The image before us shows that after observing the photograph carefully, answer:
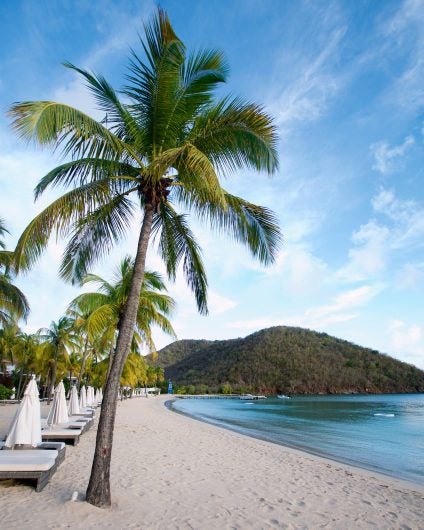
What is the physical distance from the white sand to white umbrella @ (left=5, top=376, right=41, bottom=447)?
0.71 meters

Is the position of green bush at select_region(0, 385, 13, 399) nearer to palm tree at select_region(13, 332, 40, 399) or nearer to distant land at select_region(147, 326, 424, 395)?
palm tree at select_region(13, 332, 40, 399)

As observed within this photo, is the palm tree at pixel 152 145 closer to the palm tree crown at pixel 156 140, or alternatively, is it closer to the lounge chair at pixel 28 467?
the palm tree crown at pixel 156 140

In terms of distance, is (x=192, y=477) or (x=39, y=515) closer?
(x=39, y=515)

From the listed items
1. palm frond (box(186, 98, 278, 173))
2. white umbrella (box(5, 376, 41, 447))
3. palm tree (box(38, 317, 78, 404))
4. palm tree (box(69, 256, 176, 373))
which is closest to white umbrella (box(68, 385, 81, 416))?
palm tree (box(69, 256, 176, 373))

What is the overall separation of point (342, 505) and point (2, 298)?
47.8 feet

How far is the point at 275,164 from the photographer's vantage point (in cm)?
579

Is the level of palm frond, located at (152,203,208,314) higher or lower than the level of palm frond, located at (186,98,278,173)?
lower

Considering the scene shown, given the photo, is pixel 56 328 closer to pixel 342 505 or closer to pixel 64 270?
pixel 64 270

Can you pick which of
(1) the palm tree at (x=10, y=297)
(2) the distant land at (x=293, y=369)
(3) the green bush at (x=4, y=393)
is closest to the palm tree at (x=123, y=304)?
(1) the palm tree at (x=10, y=297)

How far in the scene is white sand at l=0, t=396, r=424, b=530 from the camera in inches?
168

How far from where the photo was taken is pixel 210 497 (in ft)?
17.6

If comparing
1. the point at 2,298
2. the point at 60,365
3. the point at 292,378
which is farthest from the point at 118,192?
the point at 292,378

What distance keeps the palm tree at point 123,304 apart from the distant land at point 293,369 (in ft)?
244

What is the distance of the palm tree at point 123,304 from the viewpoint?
48.7 feet
